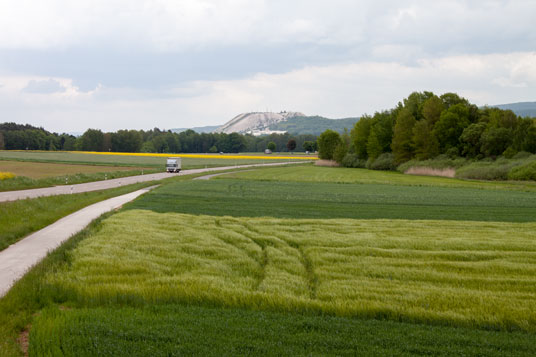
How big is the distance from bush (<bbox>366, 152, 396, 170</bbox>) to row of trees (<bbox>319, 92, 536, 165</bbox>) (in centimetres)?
102

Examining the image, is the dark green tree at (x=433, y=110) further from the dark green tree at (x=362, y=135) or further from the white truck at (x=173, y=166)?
the white truck at (x=173, y=166)

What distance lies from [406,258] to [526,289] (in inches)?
135

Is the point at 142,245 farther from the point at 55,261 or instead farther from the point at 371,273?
the point at 371,273

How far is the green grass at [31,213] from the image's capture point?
57.5 feet

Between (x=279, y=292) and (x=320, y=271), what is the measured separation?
2112 millimetres

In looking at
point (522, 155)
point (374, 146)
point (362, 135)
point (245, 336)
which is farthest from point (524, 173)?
point (245, 336)

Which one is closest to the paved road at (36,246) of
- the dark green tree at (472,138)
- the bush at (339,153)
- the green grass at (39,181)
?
the green grass at (39,181)

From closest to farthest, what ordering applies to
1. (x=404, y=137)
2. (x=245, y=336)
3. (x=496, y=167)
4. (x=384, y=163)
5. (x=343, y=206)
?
(x=245, y=336)
(x=343, y=206)
(x=496, y=167)
(x=404, y=137)
(x=384, y=163)

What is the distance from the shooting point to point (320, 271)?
12.1 m

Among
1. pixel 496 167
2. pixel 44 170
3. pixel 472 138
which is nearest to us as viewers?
pixel 496 167

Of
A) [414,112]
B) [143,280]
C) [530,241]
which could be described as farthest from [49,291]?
[414,112]

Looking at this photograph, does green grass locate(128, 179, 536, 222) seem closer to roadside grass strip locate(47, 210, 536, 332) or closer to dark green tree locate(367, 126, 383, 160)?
roadside grass strip locate(47, 210, 536, 332)

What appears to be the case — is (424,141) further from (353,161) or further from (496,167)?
(353,161)

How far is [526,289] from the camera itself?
10711mm
